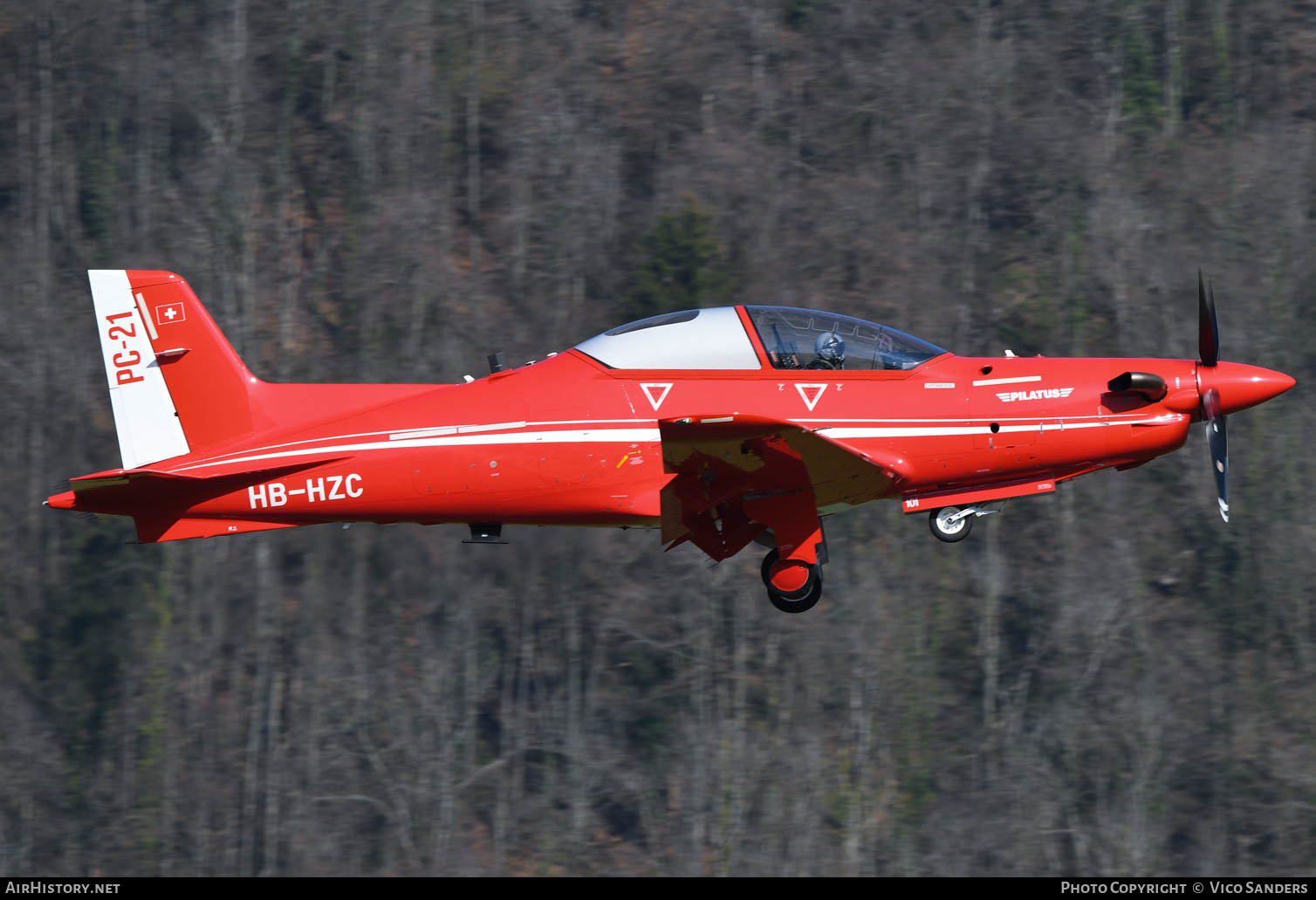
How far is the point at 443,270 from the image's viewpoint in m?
39.1

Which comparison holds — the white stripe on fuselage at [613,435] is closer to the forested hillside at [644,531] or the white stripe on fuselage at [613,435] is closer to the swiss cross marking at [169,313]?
the swiss cross marking at [169,313]

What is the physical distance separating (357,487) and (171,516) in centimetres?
177

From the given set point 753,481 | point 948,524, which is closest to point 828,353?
point 753,481

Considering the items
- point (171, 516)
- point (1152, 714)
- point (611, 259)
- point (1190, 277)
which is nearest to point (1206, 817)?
point (1152, 714)

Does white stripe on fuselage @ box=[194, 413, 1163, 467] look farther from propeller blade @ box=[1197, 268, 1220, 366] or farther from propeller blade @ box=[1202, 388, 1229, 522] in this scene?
propeller blade @ box=[1197, 268, 1220, 366]

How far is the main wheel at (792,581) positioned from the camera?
13664 mm

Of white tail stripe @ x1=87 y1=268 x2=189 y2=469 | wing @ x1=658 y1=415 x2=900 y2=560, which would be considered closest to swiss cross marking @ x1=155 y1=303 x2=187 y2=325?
white tail stripe @ x1=87 y1=268 x2=189 y2=469

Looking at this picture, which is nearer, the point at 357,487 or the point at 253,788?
the point at 357,487

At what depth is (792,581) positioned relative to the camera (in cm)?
1366

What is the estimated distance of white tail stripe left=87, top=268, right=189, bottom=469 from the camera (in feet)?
47.5

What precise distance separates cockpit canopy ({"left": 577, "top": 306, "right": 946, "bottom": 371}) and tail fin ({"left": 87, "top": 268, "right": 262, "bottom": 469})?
141 inches

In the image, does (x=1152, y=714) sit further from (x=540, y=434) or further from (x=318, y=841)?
(x=540, y=434)

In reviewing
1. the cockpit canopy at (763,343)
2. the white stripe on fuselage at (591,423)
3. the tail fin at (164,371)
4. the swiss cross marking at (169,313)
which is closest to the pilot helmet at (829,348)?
the cockpit canopy at (763,343)

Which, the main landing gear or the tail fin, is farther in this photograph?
the tail fin
